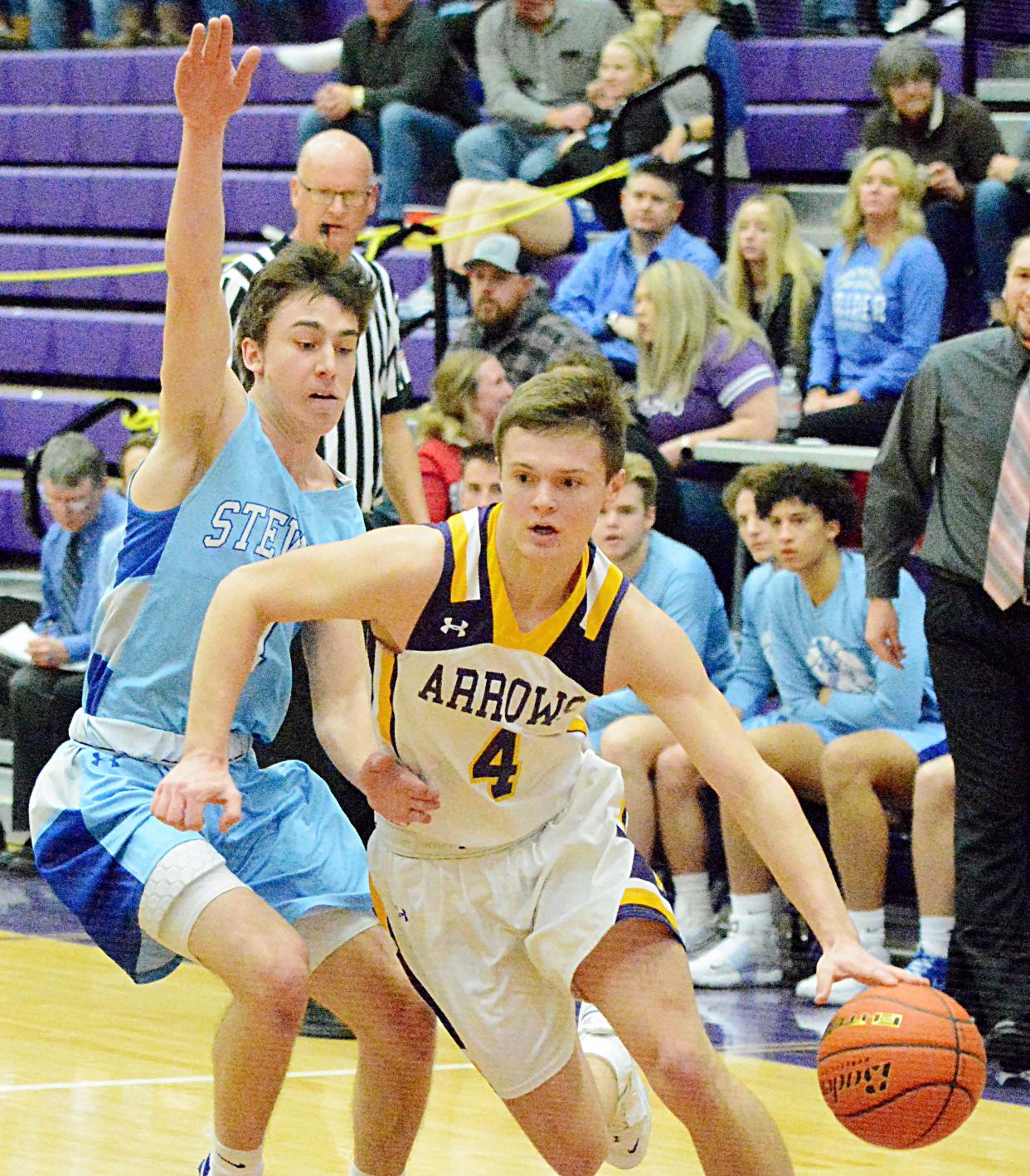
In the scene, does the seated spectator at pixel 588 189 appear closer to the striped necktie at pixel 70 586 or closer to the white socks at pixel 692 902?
the striped necktie at pixel 70 586

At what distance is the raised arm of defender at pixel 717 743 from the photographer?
9.28 feet

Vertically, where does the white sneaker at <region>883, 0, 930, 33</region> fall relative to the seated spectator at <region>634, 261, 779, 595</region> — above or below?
above

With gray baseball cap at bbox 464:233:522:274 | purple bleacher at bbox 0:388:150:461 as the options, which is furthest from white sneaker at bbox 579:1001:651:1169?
purple bleacher at bbox 0:388:150:461

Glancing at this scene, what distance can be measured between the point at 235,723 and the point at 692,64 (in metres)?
4.50

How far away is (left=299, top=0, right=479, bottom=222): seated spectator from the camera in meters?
7.91

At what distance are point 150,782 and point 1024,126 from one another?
4978 mm

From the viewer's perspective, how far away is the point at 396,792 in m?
2.94

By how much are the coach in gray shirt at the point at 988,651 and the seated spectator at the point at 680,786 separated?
0.69 meters

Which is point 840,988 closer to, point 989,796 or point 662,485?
point 989,796

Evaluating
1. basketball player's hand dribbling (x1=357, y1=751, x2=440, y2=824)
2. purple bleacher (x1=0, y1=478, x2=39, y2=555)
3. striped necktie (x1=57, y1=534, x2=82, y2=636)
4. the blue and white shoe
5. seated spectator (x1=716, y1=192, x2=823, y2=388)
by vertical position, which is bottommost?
the blue and white shoe

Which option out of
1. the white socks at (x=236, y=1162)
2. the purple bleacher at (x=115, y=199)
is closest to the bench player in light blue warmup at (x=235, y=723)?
A: the white socks at (x=236, y=1162)


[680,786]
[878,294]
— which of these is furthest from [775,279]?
[680,786]

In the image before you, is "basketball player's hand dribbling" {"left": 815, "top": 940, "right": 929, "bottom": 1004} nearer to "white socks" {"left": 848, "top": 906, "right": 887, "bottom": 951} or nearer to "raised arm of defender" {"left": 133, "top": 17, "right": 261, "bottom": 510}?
"raised arm of defender" {"left": 133, "top": 17, "right": 261, "bottom": 510}

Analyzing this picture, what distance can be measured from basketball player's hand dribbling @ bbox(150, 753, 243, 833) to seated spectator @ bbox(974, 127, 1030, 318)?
13.3ft
